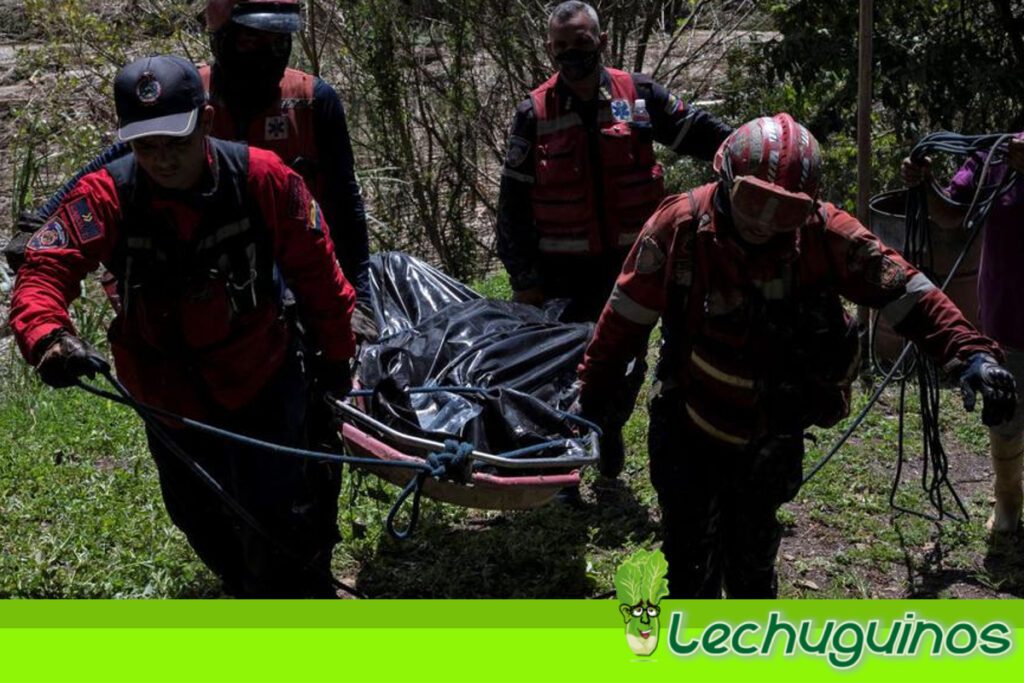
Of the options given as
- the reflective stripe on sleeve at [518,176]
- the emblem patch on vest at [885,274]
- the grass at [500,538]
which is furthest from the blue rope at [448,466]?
the reflective stripe on sleeve at [518,176]

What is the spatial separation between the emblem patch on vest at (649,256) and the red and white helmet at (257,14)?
1547mm

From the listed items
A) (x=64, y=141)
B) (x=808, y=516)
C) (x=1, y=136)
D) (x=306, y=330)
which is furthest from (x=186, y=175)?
(x=1, y=136)

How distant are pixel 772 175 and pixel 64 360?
1827 mm

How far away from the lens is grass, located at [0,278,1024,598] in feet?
16.4

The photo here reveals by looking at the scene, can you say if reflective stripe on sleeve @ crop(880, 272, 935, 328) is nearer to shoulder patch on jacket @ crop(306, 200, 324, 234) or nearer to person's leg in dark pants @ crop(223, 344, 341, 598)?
shoulder patch on jacket @ crop(306, 200, 324, 234)

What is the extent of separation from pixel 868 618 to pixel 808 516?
6.71ft

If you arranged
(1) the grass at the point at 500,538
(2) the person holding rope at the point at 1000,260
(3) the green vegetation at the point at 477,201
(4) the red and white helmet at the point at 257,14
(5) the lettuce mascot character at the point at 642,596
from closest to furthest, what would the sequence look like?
(5) the lettuce mascot character at the point at 642,596
(4) the red and white helmet at the point at 257,14
(2) the person holding rope at the point at 1000,260
(1) the grass at the point at 500,538
(3) the green vegetation at the point at 477,201

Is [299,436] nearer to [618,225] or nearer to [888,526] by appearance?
[618,225]

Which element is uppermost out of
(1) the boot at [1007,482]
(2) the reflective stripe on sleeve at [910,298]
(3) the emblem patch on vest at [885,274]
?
(3) the emblem patch on vest at [885,274]

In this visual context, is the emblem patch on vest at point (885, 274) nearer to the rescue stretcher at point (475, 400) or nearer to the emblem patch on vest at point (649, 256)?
the emblem patch on vest at point (649, 256)

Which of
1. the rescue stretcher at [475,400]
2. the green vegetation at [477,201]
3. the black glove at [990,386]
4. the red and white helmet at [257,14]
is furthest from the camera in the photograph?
the green vegetation at [477,201]

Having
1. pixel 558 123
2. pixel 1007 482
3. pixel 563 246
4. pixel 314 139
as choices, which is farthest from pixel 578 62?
pixel 1007 482

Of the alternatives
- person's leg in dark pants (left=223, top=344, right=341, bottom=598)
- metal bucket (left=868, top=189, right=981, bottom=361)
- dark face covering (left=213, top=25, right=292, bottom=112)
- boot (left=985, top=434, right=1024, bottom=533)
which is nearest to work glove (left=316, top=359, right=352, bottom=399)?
person's leg in dark pants (left=223, top=344, right=341, bottom=598)

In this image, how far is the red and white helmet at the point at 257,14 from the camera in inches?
174
